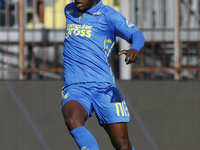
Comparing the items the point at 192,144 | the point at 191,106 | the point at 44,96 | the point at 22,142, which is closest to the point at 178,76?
the point at 191,106

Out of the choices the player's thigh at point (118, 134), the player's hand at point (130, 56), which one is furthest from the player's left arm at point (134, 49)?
the player's thigh at point (118, 134)

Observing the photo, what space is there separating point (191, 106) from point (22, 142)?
2.23 m

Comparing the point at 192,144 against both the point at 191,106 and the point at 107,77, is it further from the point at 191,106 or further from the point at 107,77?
the point at 107,77

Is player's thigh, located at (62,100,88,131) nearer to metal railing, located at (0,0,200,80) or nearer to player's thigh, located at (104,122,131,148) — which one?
player's thigh, located at (104,122,131,148)

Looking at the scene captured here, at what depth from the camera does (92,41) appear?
11.5 feet

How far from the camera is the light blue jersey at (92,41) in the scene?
345 centimetres

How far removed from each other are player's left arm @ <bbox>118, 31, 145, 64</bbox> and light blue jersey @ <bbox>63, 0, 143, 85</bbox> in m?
0.08

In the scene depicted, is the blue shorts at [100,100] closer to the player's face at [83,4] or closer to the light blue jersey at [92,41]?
the light blue jersey at [92,41]

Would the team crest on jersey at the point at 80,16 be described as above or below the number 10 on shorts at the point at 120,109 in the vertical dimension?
above

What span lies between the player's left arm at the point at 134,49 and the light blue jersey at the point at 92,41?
8 centimetres

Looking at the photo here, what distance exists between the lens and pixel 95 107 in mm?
3422

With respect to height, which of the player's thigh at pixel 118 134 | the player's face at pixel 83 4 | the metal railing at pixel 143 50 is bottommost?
the player's thigh at pixel 118 134

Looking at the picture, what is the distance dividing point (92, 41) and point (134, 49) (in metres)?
0.52

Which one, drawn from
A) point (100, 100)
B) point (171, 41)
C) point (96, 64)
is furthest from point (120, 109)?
point (171, 41)
